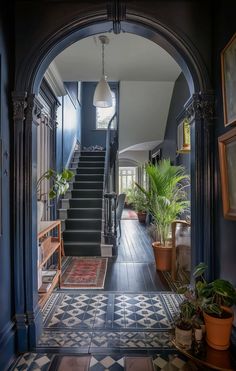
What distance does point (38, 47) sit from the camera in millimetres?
1986

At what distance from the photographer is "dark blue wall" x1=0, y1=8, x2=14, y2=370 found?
5.85 ft

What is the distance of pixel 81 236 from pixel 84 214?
0.55 meters

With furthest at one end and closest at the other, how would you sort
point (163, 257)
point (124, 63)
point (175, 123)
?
1. point (175, 123)
2. point (124, 63)
3. point (163, 257)

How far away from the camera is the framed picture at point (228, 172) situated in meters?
1.59

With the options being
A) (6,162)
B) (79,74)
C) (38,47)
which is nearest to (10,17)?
(38,47)

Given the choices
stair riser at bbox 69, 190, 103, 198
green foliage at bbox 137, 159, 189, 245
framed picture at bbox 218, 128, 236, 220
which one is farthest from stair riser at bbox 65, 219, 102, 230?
framed picture at bbox 218, 128, 236, 220

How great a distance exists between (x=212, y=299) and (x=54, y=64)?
3.43 meters

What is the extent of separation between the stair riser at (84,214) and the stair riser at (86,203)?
0.25m

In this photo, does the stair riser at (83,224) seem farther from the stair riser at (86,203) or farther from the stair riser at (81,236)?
the stair riser at (86,203)

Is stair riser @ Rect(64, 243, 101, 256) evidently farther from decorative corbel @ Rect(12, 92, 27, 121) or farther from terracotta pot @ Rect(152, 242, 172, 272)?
decorative corbel @ Rect(12, 92, 27, 121)

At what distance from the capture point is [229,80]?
1644 mm

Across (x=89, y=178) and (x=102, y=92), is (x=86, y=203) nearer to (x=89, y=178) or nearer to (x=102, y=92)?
(x=89, y=178)

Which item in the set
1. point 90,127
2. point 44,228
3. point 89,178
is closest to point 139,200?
point 89,178

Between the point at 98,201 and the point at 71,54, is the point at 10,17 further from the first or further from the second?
the point at 98,201
